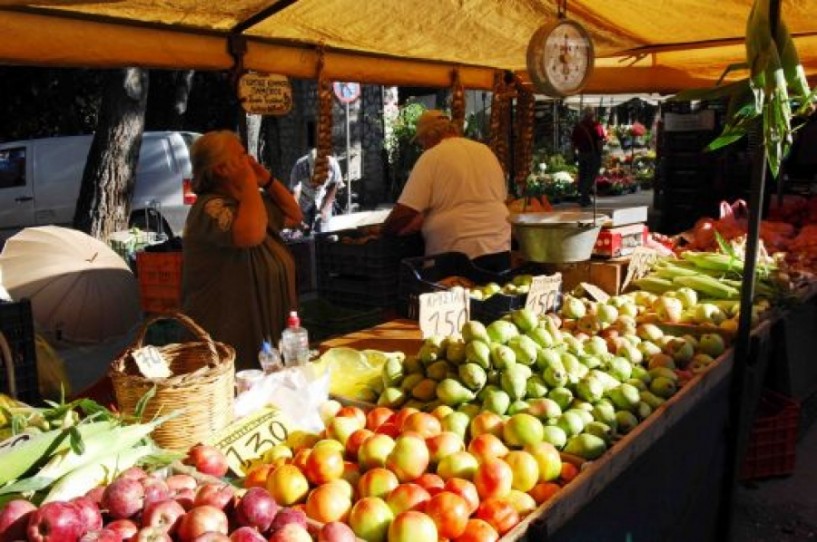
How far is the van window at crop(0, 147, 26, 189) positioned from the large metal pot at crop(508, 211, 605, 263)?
29.6 feet

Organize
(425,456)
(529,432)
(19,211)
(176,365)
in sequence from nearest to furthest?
(425,456) < (529,432) < (176,365) < (19,211)

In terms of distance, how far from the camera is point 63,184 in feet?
34.3

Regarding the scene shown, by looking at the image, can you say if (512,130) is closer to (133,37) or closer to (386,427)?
(133,37)

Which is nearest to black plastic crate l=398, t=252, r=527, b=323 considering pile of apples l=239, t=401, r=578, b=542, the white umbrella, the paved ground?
pile of apples l=239, t=401, r=578, b=542

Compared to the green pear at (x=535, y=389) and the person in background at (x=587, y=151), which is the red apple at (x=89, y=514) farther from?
the person in background at (x=587, y=151)

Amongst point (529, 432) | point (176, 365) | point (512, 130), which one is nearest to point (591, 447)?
point (529, 432)

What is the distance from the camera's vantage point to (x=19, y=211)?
34.1 feet

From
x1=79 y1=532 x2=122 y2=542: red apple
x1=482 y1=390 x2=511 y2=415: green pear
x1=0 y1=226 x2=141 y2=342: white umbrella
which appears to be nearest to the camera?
x1=79 y1=532 x2=122 y2=542: red apple

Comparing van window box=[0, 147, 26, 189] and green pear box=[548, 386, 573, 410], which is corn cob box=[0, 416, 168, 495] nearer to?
green pear box=[548, 386, 573, 410]

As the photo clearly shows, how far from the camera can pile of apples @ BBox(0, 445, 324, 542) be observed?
1407 millimetres

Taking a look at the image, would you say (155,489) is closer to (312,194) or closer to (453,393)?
(453,393)

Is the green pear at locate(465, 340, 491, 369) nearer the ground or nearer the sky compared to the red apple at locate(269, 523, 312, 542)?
nearer the sky

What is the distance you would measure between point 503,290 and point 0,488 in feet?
8.79

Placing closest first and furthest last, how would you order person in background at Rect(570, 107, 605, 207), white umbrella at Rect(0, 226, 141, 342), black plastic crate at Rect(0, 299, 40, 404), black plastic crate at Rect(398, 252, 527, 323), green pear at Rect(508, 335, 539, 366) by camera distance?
green pear at Rect(508, 335, 539, 366) < black plastic crate at Rect(0, 299, 40, 404) < black plastic crate at Rect(398, 252, 527, 323) < white umbrella at Rect(0, 226, 141, 342) < person in background at Rect(570, 107, 605, 207)
